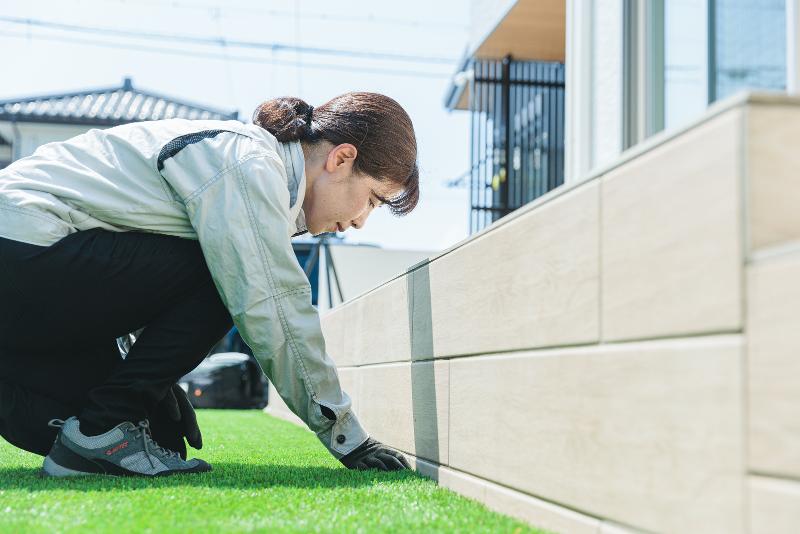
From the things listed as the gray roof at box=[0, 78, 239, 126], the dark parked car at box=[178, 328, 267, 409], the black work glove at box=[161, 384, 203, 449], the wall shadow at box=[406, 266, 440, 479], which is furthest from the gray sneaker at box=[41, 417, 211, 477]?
the gray roof at box=[0, 78, 239, 126]

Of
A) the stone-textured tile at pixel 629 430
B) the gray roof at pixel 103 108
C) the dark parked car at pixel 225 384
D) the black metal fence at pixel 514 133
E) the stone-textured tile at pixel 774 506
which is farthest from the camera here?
the gray roof at pixel 103 108

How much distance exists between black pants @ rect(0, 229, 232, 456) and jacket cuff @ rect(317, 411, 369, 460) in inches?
13.1

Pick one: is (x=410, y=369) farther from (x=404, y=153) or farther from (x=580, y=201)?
(x=580, y=201)

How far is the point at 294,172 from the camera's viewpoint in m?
2.08

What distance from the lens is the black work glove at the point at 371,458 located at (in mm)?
2026

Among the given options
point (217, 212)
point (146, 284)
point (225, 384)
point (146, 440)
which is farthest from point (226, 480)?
point (225, 384)

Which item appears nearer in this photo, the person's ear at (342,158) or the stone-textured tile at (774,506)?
the stone-textured tile at (774,506)

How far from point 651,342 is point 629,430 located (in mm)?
116

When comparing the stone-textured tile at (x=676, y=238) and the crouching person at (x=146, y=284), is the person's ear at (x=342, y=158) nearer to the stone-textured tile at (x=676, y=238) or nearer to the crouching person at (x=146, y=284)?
the crouching person at (x=146, y=284)

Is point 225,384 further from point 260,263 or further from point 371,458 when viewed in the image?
point 260,263

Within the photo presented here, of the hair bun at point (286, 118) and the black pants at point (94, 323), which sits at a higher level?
the hair bun at point (286, 118)

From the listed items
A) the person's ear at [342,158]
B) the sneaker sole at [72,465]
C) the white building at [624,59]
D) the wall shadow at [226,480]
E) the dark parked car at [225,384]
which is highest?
the white building at [624,59]

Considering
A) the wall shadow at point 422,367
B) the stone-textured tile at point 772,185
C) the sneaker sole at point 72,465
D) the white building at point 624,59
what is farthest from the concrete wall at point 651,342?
the sneaker sole at point 72,465

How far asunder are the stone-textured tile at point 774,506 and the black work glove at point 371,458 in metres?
1.29
